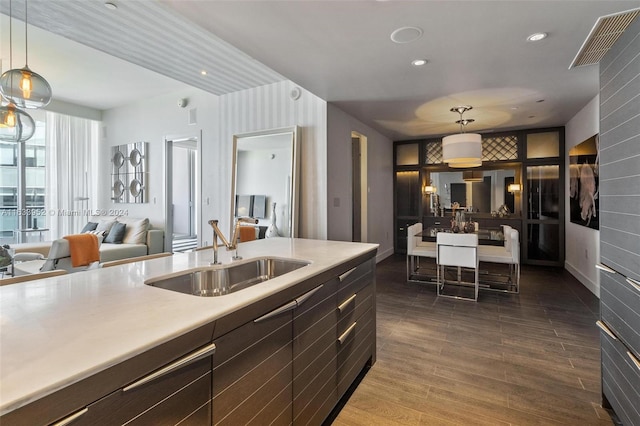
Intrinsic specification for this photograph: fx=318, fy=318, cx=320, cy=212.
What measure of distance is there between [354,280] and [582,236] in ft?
14.3

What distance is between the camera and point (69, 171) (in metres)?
6.18

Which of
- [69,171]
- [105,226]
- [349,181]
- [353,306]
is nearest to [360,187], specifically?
[349,181]

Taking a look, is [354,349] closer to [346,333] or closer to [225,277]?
[346,333]

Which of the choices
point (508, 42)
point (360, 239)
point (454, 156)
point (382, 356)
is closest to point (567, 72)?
point (508, 42)

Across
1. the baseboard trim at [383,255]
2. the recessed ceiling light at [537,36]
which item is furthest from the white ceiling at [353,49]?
the baseboard trim at [383,255]

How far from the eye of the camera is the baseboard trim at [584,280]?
4047mm

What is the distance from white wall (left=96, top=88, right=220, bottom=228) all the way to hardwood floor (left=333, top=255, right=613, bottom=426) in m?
3.17

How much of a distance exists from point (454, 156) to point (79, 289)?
4.06 m

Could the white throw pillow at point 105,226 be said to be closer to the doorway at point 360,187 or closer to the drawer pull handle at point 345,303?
the doorway at point 360,187

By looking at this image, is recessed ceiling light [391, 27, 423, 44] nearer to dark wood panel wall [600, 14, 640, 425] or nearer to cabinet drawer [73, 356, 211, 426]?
dark wood panel wall [600, 14, 640, 425]

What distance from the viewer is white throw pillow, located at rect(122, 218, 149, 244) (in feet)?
17.8

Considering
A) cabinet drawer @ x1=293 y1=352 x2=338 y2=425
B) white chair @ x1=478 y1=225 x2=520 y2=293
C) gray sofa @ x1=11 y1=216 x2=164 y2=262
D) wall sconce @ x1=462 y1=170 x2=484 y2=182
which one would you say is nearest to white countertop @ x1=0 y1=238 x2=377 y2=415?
cabinet drawer @ x1=293 y1=352 x2=338 y2=425

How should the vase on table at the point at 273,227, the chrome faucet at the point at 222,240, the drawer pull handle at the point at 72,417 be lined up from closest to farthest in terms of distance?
the drawer pull handle at the point at 72,417
the chrome faucet at the point at 222,240
the vase on table at the point at 273,227

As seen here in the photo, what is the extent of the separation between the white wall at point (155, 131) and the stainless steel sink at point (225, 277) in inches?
115
